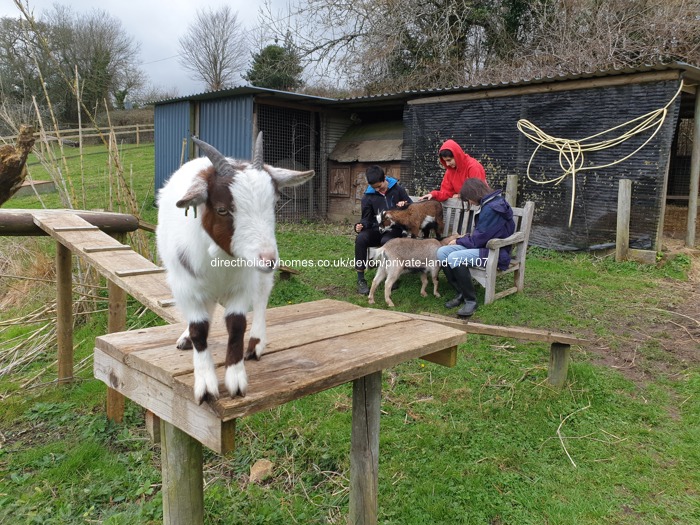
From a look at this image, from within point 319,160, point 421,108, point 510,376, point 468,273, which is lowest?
point 510,376

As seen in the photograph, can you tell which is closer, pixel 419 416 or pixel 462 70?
pixel 419 416

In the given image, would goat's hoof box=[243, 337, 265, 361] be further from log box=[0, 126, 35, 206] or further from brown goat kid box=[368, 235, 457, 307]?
brown goat kid box=[368, 235, 457, 307]

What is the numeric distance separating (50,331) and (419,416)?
414 cm

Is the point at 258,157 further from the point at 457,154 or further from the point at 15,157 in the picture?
the point at 457,154

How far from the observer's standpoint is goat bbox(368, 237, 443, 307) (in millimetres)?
6094

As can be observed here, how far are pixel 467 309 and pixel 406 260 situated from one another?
3.56 ft

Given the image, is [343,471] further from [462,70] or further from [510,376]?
[462,70]

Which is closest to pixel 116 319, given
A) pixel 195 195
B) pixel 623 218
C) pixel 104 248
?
pixel 104 248

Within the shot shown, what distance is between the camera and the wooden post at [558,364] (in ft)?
12.8

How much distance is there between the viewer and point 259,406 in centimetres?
166

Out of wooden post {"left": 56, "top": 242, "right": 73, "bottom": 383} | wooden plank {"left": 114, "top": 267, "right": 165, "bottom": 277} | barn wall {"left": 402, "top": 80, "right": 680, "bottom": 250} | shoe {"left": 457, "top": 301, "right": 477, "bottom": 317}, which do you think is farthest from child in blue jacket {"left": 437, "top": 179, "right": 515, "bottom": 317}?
wooden post {"left": 56, "top": 242, "right": 73, "bottom": 383}

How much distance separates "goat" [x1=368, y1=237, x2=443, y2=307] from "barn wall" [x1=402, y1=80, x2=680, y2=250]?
3.41 meters

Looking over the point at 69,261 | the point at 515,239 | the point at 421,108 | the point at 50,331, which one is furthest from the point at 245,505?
the point at 421,108

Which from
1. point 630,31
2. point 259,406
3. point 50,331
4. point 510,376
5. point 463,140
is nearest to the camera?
point 259,406
